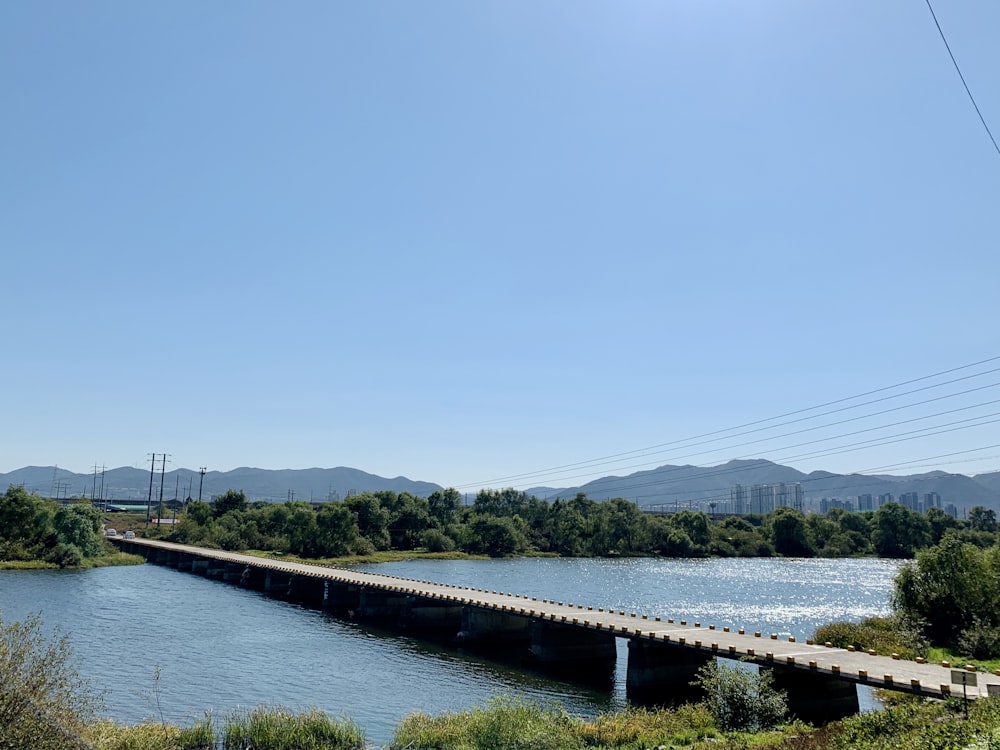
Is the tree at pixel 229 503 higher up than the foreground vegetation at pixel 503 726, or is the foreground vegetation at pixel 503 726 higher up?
the tree at pixel 229 503

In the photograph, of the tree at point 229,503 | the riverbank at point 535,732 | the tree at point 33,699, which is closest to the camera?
the tree at point 33,699

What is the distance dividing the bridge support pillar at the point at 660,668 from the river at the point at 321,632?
5.16 ft

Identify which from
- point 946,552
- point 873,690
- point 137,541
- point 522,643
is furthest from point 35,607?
point 137,541

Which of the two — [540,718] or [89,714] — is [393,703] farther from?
[89,714]

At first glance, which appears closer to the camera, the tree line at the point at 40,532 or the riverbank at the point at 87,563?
the riverbank at the point at 87,563

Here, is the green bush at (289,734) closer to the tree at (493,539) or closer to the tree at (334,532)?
the tree at (334,532)

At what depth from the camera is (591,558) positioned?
16612 centimetres

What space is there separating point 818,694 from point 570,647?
20470 millimetres

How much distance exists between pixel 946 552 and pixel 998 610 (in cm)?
468

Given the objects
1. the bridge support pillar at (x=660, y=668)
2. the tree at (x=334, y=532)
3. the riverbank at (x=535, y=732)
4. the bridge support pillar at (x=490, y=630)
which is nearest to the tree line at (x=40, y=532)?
the tree at (x=334, y=532)

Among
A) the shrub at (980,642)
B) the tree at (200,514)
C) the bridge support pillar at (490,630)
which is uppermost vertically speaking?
the tree at (200,514)

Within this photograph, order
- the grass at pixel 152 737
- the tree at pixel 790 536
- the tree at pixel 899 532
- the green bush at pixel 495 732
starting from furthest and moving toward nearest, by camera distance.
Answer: the tree at pixel 790 536 < the tree at pixel 899 532 < the green bush at pixel 495 732 < the grass at pixel 152 737

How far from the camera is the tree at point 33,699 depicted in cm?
1912

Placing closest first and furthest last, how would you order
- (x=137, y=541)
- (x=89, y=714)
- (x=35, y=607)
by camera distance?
1. (x=89, y=714)
2. (x=35, y=607)
3. (x=137, y=541)
